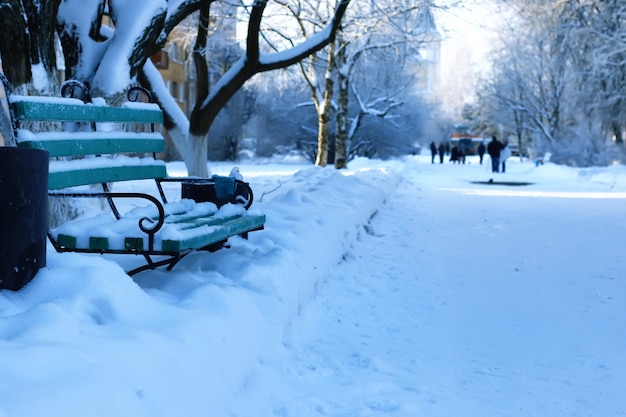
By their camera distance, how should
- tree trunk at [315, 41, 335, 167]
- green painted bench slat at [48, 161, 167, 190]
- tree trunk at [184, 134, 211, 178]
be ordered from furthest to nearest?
tree trunk at [315, 41, 335, 167] < tree trunk at [184, 134, 211, 178] < green painted bench slat at [48, 161, 167, 190]

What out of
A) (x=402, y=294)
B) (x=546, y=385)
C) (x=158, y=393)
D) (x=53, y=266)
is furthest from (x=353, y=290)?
(x=158, y=393)

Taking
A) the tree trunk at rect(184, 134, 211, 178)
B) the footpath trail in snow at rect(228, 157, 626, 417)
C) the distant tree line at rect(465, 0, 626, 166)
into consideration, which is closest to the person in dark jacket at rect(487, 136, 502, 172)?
the distant tree line at rect(465, 0, 626, 166)

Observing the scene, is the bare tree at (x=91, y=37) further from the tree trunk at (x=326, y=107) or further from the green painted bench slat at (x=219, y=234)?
the tree trunk at (x=326, y=107)

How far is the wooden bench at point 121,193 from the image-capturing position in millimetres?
3689

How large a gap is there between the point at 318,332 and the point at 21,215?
6.95 ft

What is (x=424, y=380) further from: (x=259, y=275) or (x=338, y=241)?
(x=338, y=241)

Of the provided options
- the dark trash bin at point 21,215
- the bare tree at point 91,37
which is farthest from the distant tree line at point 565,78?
the dark trash bin at point 21,215

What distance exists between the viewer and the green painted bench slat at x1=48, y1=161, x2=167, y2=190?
3.95 m

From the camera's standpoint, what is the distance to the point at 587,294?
5.99 metres

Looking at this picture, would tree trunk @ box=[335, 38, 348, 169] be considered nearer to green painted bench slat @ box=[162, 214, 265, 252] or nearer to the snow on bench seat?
green painted bench slat @ box=[162, 214, 265, 252]

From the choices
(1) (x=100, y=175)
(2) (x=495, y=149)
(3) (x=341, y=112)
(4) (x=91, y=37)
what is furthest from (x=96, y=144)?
(2) (x=495, y=149)

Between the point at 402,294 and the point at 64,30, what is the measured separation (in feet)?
15.0

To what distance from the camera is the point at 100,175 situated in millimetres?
4469

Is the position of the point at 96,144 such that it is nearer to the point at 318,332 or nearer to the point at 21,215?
the point at 21,215
